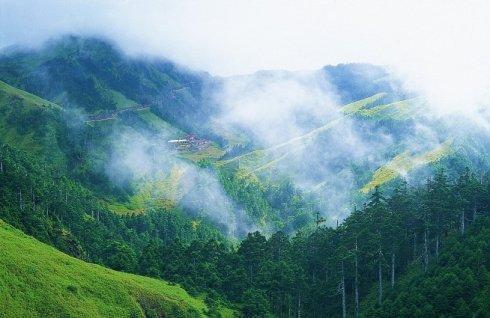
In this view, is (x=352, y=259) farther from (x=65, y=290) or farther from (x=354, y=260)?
(x=65, y=290)

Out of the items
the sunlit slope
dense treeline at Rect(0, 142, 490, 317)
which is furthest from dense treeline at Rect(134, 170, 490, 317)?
the sunlit slope

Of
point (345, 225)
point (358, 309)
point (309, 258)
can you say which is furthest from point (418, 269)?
point (309, 258)

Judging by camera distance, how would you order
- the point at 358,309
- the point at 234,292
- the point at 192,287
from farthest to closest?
the point at 234,292
the point at 192,287
the point at 358,309

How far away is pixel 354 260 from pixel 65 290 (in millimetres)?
65503

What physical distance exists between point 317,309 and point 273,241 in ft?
116

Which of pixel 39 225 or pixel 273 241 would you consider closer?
pixel 39 225

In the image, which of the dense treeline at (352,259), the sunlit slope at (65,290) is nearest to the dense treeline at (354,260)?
the dense treeline at (352,259)

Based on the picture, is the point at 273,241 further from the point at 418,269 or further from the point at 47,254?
the point at 47,254

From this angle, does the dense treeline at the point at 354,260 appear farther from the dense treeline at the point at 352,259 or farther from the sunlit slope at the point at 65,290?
the sunlit slope at the point at 65,290

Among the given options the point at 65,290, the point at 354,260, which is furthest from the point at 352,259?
the point at 65,290

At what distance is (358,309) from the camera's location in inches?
4638

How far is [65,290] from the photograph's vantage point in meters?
93.6

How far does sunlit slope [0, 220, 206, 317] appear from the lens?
88.1m

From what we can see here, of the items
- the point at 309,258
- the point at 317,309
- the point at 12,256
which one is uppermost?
the point at 12,256
